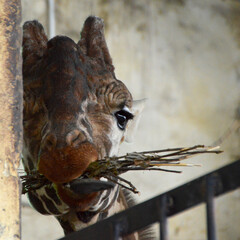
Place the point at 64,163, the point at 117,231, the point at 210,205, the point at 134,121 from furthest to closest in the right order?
the point at 134,121 → the point at 64,163 → the point at 117,231 → the point at 210,205

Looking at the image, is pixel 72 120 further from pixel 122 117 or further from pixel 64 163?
pixel 122 117

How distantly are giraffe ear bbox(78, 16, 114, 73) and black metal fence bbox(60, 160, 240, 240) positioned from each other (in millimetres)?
1259

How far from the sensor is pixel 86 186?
2727 mm

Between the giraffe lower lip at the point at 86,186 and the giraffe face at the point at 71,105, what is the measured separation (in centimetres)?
4

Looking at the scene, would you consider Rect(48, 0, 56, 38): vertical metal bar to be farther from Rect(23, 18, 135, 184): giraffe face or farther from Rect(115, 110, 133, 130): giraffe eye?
Rect(115, 110, 133, 130): giraffe eye

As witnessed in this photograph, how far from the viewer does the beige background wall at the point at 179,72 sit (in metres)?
7.58

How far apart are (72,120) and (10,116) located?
0.87 m

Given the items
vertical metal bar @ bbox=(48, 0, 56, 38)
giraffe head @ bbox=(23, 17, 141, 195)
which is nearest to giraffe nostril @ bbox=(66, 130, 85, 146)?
giraffe head @ bbox=(23, 17, 141, 195)

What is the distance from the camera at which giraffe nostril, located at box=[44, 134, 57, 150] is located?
2.73 metres

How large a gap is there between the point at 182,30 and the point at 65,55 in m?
5.14

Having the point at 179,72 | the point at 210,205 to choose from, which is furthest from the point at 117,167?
the point at 179,72

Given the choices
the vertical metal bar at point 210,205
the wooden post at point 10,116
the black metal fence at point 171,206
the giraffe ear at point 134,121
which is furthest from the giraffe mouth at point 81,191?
the vertical metal bar at point 210,205

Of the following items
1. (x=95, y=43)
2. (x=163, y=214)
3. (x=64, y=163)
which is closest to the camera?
(x=163, y=214)

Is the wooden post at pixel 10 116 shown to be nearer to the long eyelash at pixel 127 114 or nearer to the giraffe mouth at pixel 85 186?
the giraffe mouth at pixel 85 186
